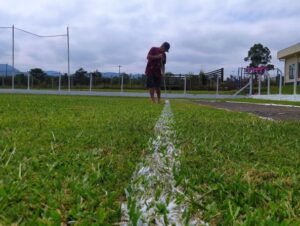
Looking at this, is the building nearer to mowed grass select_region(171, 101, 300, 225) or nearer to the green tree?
the green tree

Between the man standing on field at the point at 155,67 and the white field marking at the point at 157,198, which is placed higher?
the man standing on field at the point at 155,67

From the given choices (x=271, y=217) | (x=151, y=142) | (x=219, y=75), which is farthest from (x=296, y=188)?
(x=219, y=75)

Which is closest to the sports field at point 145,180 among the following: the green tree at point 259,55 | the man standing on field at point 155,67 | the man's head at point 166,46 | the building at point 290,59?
the man's head at point 166,46

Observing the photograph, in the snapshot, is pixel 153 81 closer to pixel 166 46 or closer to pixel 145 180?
pixel 166 46

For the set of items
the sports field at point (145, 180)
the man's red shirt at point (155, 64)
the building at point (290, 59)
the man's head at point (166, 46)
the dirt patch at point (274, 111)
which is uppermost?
the building at point (290, 59)

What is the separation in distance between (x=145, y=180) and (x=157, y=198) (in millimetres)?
308

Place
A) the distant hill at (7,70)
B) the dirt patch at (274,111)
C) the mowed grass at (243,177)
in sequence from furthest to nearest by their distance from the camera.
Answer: the distant hill at (7,70), the dirt patch at (274,111), the mowed grass at (243,177)

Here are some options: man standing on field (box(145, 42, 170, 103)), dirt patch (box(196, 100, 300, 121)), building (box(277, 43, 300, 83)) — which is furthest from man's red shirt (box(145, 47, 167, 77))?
building (box(277, 43, 300, 83))

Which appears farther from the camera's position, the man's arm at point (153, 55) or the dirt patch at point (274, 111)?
the man's arm at point (153, 55)

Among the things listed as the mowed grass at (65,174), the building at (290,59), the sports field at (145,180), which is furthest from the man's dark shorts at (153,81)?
the building at (290,59)

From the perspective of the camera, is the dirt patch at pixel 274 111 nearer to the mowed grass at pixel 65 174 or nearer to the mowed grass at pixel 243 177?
the mowed grass at pixel 243 177

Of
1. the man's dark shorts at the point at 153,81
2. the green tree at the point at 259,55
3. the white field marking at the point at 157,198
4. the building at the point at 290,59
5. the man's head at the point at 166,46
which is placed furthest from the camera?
the green tree at the point at 259,55

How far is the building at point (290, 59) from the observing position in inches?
1677

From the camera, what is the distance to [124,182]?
222 cm
